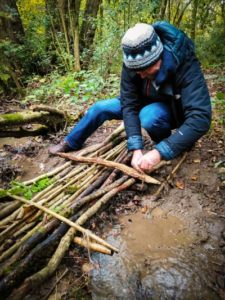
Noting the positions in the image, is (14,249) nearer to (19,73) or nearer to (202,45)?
(19,73)

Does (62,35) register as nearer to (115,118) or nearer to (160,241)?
(115,118)

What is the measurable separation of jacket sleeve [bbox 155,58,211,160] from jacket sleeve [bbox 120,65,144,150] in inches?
15.9

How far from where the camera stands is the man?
2428mm

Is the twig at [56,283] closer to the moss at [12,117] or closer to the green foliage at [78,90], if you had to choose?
the moss at [12,117]

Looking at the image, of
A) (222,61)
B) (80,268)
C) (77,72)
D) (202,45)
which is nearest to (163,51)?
(80,268)

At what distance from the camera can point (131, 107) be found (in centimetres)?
303

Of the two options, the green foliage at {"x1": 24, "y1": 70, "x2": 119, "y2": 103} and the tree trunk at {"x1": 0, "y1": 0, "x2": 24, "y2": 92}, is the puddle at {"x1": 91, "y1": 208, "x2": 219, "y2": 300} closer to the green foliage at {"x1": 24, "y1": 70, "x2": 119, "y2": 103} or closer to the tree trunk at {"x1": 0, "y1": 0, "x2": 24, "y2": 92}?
the green foliage at {"x1": 24, "y1": 70, "x2": 119, "y2": 103}

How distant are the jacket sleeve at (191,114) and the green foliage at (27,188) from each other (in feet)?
3.71

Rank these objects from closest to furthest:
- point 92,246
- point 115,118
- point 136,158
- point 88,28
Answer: point 92,246, point 136,158, point 115,118, point 88,28

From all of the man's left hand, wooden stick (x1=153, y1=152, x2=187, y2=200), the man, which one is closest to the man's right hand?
the man

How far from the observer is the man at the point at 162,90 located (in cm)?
243

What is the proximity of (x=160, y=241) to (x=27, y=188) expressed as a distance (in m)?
1.27

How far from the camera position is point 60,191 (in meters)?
2.80

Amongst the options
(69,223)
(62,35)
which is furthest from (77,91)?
(69,223)
